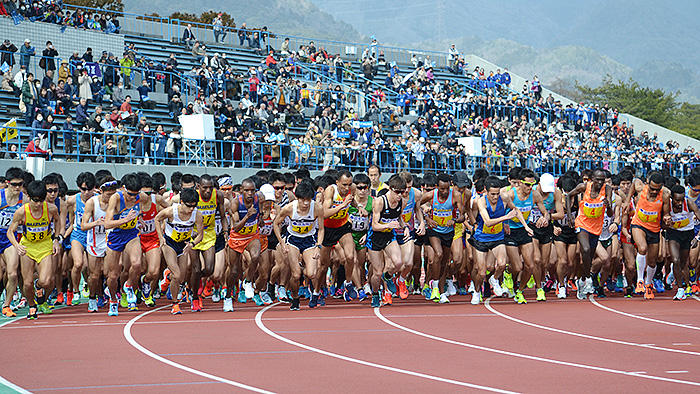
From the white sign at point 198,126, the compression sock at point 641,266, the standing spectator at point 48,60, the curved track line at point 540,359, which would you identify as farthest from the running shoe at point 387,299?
the standing spectator at point 48,60

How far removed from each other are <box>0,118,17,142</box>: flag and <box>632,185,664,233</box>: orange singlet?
47.3 ft

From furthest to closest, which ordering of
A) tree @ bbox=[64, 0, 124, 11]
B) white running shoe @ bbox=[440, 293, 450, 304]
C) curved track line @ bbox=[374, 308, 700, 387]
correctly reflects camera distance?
Answer: tree @ bbox=[64, 0, 124, 11] < white running shoe @ bbox=[440, 293, 450, 304] < curved track line @ bbox=[374, 308, 700, 387]

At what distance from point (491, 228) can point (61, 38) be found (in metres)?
20.8

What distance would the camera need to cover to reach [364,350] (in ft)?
32.7

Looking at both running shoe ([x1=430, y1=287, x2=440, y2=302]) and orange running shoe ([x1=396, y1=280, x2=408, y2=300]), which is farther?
orange running shoe ([x1=396, y1=280, x2=408, y2=300])

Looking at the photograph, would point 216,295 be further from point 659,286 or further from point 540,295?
point 659,286

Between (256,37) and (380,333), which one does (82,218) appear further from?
(256,37)

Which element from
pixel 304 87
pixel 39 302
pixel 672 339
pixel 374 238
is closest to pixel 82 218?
pixel 39 302

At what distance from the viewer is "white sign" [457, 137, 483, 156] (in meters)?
35.5

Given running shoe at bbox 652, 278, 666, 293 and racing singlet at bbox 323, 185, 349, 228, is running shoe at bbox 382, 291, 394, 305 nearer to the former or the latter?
racing singlet at bbox 323, 185, 349, 228

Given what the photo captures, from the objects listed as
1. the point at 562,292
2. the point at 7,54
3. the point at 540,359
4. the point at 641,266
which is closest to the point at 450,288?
the point at 562,292

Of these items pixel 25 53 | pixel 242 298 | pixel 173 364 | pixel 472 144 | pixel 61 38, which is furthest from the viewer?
pixel 472 144

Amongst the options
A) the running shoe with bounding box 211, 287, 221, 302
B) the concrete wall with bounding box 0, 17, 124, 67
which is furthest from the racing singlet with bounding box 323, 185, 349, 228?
the concrete wall with bounding box 0, 17, 124, 67

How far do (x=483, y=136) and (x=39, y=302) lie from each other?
84.1 feet
